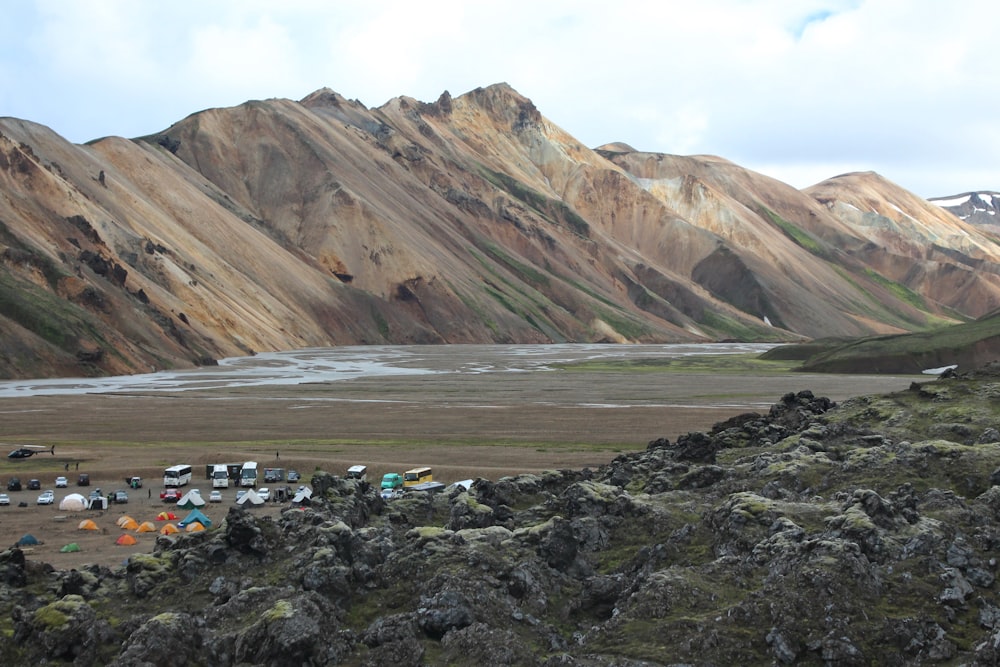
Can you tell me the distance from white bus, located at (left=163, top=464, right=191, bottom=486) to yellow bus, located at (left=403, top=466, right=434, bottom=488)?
10.8 m

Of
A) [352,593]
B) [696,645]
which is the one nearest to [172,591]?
[352,593]

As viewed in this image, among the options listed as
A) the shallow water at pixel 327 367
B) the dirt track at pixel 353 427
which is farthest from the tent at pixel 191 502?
the shallow water at pixel 327 367

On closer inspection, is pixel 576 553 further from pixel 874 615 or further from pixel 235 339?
pixel 235 339

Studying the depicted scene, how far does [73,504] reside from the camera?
141 feet

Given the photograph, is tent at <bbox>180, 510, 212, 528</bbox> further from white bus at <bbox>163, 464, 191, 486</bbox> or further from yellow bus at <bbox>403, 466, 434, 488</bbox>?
yellow bus at <bbox>403, 466, 434, 488</bbox>

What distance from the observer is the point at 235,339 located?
154 metres

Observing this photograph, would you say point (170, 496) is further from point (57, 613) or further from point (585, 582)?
point (585, 582)

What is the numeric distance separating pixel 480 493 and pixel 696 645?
40.4ft

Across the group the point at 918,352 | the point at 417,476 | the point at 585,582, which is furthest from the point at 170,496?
the point at 918,352

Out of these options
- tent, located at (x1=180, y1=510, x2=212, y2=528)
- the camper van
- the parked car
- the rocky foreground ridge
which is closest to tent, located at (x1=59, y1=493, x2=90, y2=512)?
the parked car

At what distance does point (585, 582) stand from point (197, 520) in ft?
71.1

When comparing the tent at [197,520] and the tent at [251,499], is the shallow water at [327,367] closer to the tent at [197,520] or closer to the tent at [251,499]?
the tent at [251,499]

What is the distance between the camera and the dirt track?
49844mm

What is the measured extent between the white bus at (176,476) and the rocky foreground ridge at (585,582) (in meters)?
20.4
